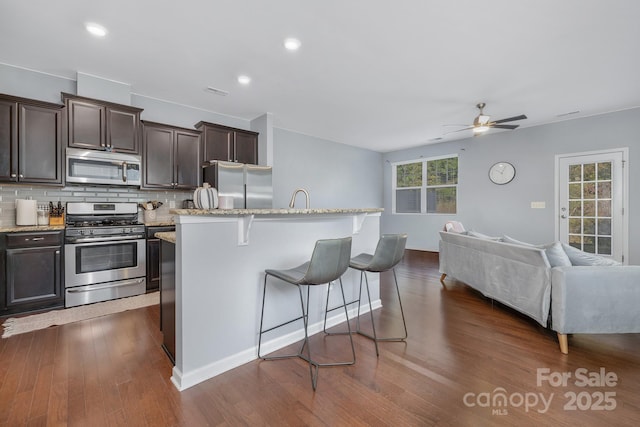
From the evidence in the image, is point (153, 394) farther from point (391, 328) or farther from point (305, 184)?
point (305, 184)

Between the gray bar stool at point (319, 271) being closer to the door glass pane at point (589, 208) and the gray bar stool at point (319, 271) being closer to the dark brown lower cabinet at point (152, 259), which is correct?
the dark brown lower cabinet at point (152, 259)

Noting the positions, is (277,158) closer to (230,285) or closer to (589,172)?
(230,285)

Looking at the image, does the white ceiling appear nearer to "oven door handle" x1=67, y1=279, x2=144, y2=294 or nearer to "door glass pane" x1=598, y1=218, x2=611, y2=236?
"door glass pane" x1=598, y1=218, x2=611, y2=236

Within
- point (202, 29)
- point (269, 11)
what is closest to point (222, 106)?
point (202, 29)

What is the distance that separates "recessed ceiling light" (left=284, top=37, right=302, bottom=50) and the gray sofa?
298cm

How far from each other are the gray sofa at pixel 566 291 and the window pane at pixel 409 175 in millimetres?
4719

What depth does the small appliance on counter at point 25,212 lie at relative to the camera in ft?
10.5

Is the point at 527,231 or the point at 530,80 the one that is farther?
the point at 527,231

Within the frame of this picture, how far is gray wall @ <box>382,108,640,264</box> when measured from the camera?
15.5 ft

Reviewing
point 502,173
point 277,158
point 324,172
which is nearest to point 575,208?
point 502,173

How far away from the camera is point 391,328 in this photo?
8.91ft

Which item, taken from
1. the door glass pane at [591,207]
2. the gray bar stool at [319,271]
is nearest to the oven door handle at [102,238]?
the gray bar stool at [319,271]

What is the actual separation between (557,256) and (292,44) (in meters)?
3.15

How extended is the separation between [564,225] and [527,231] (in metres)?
0.59
